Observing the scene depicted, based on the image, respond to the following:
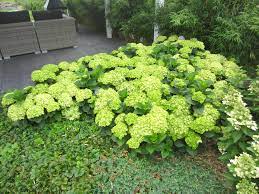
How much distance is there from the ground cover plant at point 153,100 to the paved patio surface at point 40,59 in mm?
1047

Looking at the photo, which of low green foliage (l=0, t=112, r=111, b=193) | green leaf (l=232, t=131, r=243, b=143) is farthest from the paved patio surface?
green leaf (l=232, t=131, r=243, b=143)

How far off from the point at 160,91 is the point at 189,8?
6.23 feet

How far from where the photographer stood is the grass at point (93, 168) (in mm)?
2215

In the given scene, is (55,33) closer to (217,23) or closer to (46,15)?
(46,15)

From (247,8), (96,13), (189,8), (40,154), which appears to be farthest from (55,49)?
(247,8)

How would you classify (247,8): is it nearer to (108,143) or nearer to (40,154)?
(108,143)

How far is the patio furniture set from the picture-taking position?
16.4 ft

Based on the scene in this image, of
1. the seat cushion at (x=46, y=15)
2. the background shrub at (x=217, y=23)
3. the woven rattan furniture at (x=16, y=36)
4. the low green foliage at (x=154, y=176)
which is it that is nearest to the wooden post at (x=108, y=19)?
the seat cushion at (x=46, y=15)

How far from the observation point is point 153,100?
→ 2.70 meters

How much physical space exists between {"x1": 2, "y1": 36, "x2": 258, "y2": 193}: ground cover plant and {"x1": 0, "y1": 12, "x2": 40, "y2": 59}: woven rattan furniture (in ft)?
7.18

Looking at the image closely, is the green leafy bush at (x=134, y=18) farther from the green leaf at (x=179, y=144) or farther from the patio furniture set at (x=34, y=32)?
the green leaf at (x=179, y=144)

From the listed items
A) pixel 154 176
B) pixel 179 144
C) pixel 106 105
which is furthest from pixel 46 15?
pixel 154 176

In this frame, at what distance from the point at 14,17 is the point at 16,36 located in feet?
1.39

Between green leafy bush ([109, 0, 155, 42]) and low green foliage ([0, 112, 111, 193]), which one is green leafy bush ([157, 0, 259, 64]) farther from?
low green foliage ([0, 112, 111, 193])
